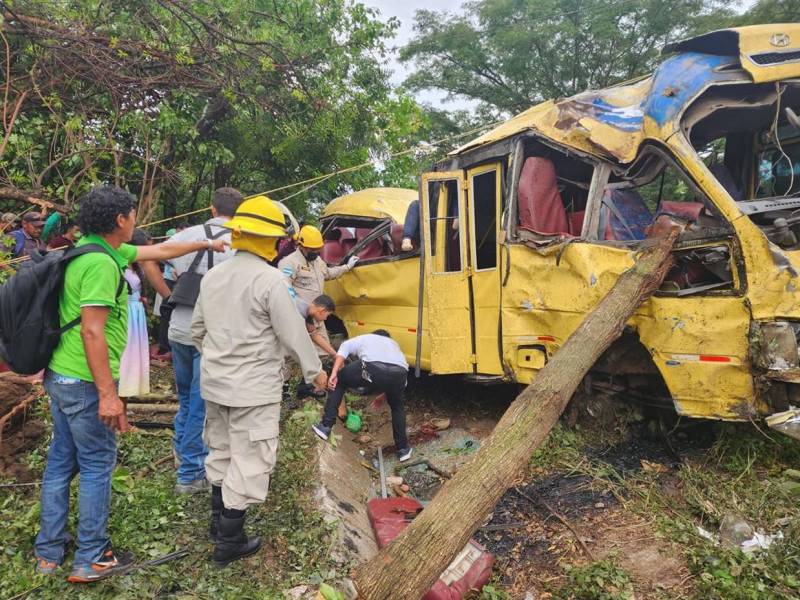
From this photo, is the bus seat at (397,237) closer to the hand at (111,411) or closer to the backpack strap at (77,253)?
the backpack strap at (77,253)

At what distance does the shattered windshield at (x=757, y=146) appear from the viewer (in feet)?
12.1

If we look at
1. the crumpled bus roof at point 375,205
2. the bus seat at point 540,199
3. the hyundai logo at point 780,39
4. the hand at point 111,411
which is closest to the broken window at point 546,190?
the bus seat at point 540,199

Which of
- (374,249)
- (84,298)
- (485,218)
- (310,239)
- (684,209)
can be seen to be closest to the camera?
(84,298)

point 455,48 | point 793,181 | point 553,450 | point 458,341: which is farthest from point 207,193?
point 455,48

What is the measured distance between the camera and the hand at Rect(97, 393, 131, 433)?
254 cm

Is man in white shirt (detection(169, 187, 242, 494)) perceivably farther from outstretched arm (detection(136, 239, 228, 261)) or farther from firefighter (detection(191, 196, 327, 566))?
firefighter (detection(191, 196, 327, 566))

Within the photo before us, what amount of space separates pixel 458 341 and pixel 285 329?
94.1 inches

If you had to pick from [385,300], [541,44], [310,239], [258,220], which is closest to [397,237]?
[385,300]

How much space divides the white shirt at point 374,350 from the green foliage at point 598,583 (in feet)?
6.85

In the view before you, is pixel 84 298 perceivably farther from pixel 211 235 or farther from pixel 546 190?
pixel 546 190

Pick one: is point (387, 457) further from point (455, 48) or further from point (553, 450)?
point (455, 48)

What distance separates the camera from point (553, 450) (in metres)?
4.23

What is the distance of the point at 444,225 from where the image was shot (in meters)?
5.02

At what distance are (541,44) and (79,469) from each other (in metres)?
14.8
